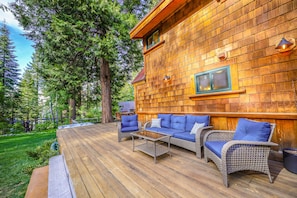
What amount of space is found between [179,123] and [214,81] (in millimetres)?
1489

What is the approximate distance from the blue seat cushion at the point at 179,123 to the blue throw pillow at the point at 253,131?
4.83 feet

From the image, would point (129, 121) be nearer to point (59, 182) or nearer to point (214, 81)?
point (59, 182)

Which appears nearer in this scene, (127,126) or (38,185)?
(38,185)

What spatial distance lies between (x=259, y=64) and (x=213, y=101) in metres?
1.22

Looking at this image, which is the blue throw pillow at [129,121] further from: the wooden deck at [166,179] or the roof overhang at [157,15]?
the roof overhang at [157,15]

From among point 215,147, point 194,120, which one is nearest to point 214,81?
point 194,120

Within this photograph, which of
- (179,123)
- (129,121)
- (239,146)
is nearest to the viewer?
(239,146)

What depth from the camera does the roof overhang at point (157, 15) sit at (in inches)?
159

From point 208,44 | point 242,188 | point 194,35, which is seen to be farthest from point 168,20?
point 242,188

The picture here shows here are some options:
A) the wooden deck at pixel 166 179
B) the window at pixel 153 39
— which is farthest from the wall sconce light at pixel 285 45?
the window at pixel 153 39

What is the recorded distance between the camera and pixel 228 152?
1.83 m

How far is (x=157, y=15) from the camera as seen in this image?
454 centimetres

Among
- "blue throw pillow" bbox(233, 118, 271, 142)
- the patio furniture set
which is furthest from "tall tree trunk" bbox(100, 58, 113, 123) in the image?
"blue throw pillow" bbox(233, 118, 271, 142)

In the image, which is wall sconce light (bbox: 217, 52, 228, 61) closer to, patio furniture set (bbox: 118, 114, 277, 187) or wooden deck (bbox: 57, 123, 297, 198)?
patio furniture set (bbox: 118, 114, 277, 187)
